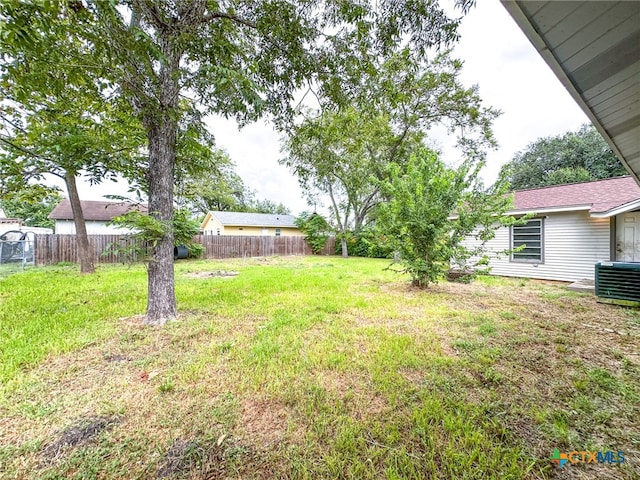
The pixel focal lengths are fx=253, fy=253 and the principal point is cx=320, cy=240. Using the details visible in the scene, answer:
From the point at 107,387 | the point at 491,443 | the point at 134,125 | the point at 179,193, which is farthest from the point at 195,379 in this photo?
the point at 179,193

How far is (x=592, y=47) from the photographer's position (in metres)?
1.30

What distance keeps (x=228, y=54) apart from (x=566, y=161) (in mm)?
26761

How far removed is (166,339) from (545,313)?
595 centimetres

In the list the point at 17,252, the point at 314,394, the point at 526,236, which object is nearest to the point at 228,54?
the point at 314,394

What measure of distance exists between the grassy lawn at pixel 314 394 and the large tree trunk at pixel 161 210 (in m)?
0.31

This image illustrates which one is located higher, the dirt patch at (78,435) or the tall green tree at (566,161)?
the tall green tree at (566,161)

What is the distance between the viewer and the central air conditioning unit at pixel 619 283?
4.42m

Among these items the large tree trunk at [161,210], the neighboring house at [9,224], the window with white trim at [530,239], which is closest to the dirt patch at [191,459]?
the large tree trunk at [161,210]

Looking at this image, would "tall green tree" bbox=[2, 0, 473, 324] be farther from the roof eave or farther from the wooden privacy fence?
the roof eave

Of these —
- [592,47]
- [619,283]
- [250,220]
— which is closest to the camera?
[592,47]

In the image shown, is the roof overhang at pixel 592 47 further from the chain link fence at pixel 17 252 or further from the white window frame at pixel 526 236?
the chain link fence at pixel 17 252

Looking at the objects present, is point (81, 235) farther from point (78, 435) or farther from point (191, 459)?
point (191, 459)

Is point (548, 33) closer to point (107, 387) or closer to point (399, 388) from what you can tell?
point (399, 388)

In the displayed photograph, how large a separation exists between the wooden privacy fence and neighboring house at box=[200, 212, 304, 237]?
4910 mm
